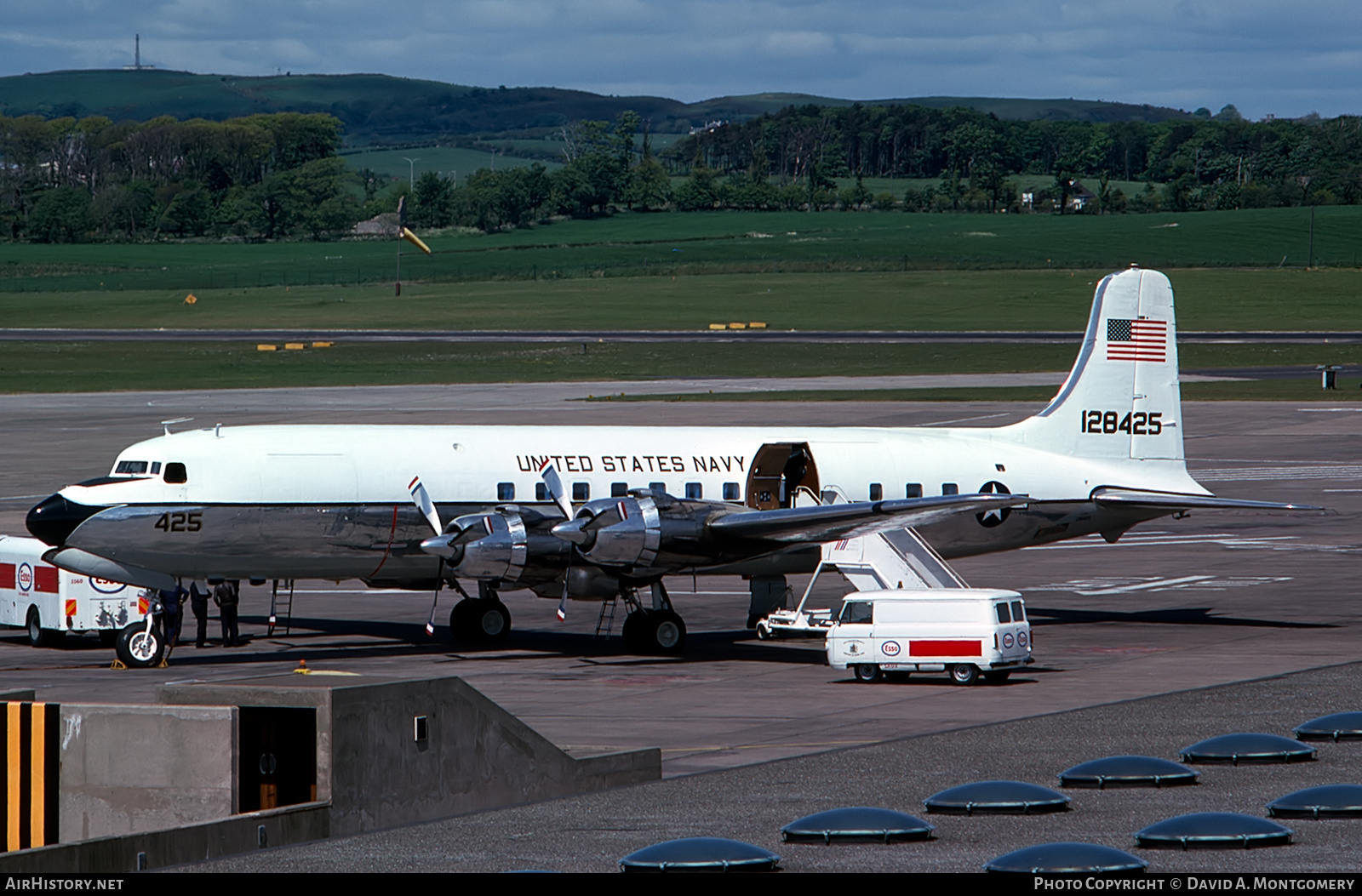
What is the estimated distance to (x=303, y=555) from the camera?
3419 centimetres

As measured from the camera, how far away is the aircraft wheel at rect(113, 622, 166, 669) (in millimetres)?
33156

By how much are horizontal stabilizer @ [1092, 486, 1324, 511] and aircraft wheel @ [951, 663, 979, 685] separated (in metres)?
8.51

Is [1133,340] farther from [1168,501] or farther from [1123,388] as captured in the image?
[1168,501]

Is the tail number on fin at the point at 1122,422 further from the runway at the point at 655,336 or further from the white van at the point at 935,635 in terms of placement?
the runway at the point at 655,336

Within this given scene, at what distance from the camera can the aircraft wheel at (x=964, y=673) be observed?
30959mm

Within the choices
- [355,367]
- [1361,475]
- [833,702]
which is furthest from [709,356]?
[833,702]

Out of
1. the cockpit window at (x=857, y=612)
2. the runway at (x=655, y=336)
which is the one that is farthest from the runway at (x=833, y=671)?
the runway at (x=655, y=336)

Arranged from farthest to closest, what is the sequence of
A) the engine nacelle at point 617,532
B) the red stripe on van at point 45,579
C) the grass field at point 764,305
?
the grass field at point 764,305, the red stripe on van at point 45,579, the engine nacelle at point 617,532

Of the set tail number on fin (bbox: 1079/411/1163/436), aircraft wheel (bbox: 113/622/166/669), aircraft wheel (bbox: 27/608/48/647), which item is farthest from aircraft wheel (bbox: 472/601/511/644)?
tail number on fin (bbox: 1079/411/1163/436)

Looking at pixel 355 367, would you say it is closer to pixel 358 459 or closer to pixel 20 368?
pixel 20 368

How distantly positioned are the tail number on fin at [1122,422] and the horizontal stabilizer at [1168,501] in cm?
175

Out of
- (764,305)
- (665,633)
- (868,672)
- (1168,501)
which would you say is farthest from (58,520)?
(764,305)

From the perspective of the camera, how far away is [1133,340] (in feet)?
134
